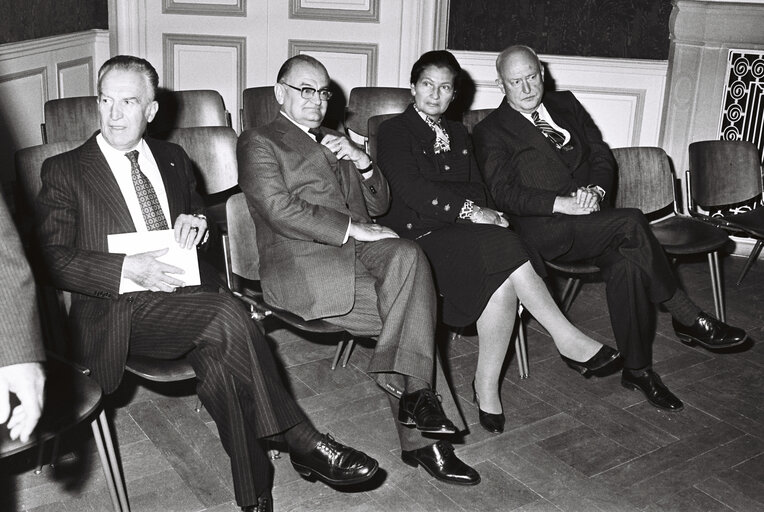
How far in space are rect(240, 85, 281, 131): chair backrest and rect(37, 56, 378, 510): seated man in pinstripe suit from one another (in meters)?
1.53

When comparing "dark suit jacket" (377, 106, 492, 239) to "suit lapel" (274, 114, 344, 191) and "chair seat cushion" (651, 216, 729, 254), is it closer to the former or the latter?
"suit lapel" (274, 114, 344, 191)

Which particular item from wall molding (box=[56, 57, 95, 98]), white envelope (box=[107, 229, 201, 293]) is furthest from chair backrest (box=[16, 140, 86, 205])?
wall molding (box=[56, 57, 95, 98])

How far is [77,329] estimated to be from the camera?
8.50ft

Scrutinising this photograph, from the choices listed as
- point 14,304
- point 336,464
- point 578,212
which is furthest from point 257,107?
point 14,304

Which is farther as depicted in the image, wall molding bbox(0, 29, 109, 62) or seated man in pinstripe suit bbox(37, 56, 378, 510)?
wall molding bbox(0, 29, 109, 62)

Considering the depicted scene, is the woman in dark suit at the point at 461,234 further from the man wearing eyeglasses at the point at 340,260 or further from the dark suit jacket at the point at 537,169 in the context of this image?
the man wearing eyeglasses at the point at 340,260

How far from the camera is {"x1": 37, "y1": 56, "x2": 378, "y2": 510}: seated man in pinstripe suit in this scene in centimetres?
249

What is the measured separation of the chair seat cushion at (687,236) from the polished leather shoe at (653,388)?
0.65m

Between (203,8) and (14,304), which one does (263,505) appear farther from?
(203,8)

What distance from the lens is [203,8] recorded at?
5480mm

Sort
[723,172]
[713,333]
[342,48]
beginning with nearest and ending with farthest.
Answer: [713,333], [723,172], [342,48]

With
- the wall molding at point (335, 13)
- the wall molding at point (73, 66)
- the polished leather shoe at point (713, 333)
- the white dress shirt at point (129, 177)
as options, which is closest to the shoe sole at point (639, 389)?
the polished leather shoe at point (713, 333)

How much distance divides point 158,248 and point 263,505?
0.86 m

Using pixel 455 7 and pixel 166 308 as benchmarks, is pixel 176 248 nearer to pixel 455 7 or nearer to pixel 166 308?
pixel 166 308
